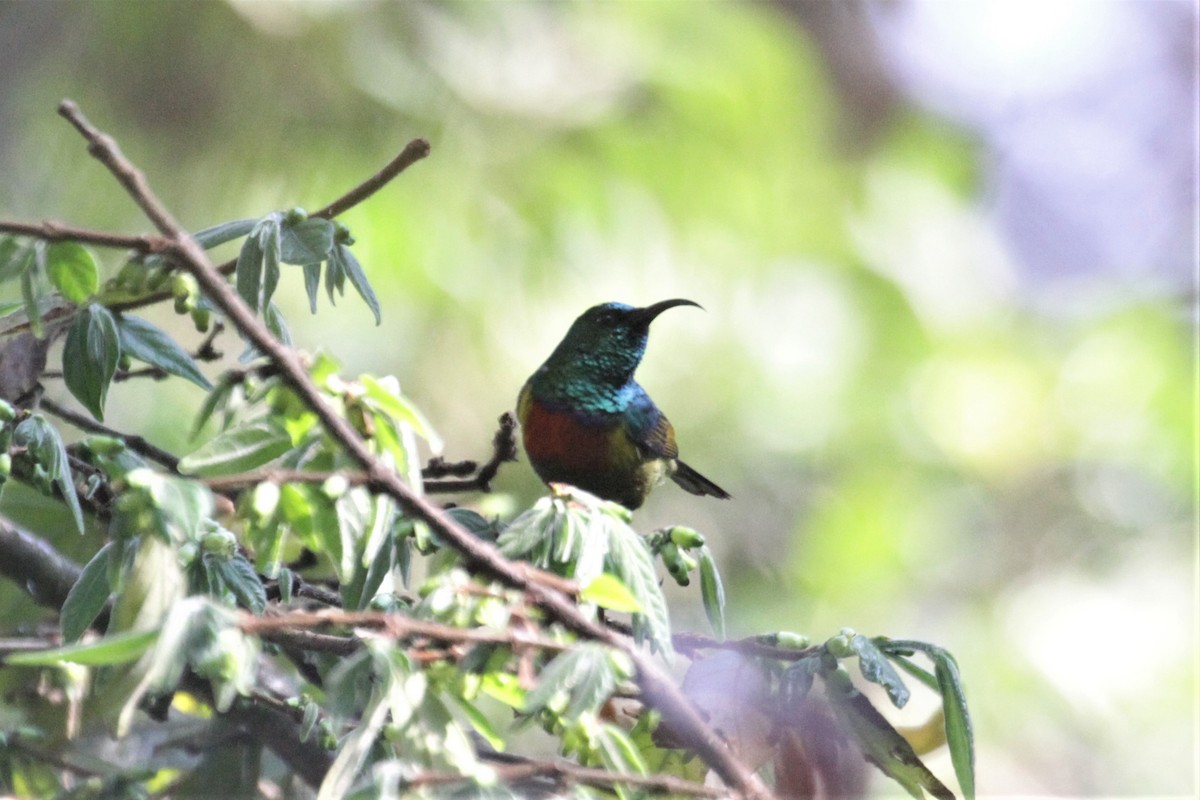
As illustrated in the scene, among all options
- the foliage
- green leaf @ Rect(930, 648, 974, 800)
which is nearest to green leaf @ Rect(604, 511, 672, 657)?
the foliage

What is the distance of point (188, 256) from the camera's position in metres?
0.81

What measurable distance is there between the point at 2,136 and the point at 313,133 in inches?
46.4

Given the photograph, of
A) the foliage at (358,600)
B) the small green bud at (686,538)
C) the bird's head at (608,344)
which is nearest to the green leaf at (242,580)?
the foliage at (358,600)

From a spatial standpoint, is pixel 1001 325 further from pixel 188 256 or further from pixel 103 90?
pixel 188 256

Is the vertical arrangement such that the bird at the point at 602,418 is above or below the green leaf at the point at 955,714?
above

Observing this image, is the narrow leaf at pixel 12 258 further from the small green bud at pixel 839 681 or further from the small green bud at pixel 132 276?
the small green bud at pixel 839 681

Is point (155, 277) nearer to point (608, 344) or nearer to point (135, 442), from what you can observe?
point (135, 442)

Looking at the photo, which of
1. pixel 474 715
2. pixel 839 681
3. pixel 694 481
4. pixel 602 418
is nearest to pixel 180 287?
pixel 474 715

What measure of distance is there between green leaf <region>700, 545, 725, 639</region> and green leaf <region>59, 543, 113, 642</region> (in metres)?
0.51

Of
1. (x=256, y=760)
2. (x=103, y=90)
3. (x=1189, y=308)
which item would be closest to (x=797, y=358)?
(x=1189, y=308)

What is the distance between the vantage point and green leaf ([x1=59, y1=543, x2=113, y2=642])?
1004 millimetres

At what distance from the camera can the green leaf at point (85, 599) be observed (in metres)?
1.00

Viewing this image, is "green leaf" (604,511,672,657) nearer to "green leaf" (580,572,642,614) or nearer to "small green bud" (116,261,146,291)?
"green leaf" (580,572,642,614)

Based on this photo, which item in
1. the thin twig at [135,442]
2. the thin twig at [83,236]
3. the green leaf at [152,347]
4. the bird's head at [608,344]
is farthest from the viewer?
the bird's head at [608,344]
